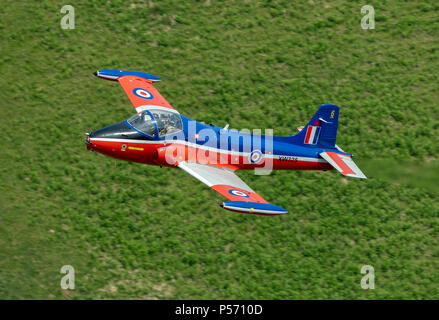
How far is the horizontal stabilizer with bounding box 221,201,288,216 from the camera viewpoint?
942 inches

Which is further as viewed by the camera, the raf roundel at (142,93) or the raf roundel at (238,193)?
the raf roundel at (142,93)

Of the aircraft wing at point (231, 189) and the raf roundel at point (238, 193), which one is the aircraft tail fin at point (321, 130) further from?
the raf roundel at point (238, 193)

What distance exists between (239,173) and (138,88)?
19.0 ft

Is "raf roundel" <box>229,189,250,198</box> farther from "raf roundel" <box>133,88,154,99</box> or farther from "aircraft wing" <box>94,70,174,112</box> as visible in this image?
"raf roundel" <box>133,88,154,99</box>

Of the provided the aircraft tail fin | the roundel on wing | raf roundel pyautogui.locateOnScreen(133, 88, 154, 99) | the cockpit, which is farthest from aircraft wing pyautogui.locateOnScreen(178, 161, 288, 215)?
raf roundel pyautogui.locateOnScreen(133, 88, 154, 99)

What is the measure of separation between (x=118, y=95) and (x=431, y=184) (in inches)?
615

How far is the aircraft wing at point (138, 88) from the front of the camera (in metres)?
28.5

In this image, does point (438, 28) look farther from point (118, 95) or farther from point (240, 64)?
point (118, 95)

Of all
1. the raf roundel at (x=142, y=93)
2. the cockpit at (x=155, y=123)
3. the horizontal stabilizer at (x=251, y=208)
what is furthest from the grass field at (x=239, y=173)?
the horizontal stabilizer at (x=251, y=208)

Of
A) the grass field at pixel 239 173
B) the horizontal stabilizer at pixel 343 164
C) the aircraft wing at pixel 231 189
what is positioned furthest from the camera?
the grass field at pixel 239 173

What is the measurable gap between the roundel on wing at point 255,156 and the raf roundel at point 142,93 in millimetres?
5173

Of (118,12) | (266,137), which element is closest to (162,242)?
(266,137)

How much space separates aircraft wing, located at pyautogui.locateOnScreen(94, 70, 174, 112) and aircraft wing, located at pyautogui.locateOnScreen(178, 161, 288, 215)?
3.71m

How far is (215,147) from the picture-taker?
2666 centimetres
